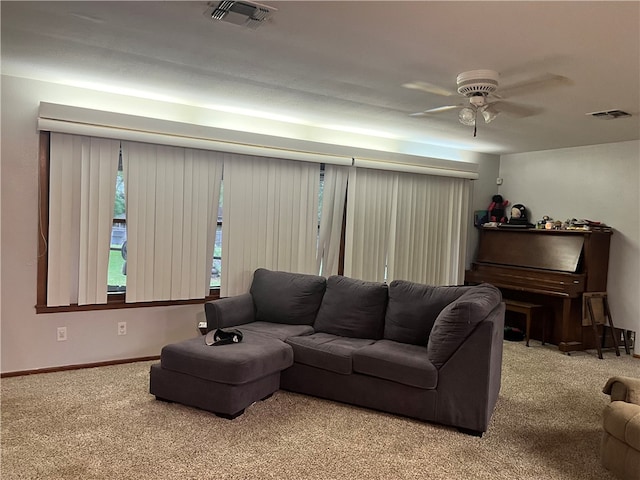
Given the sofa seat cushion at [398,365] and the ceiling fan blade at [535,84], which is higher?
the ceiling fan blade at [535,84]

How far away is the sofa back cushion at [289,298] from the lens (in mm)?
4422

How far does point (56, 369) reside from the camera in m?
4.09

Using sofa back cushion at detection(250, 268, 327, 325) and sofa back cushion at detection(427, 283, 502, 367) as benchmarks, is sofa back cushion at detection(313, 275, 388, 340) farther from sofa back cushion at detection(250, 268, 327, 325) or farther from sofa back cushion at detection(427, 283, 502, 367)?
sofa back cushion at detection(427, 283, 502, 367)

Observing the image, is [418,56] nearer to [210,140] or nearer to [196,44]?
[196,44]

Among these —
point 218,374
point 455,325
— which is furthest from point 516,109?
point 218,374

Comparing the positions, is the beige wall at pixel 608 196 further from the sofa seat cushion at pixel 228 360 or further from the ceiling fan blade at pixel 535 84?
the sofa seat cushion at pixel 228 360

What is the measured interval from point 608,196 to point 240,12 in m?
4.99

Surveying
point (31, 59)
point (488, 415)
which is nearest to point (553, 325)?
point (488, 415)

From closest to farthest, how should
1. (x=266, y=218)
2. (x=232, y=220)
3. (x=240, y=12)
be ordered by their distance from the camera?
(x=240, y=12) → (x=232, y=220) → (x=266, y=218)

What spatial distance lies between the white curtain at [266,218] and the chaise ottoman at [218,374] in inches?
56.9

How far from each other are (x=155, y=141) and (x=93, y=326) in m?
1.69

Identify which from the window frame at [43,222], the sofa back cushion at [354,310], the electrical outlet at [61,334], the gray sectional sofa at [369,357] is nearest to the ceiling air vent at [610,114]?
the gray sectional sofa at [369,357]

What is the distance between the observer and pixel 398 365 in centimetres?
337

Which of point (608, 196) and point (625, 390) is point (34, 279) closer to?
point (625, 390)
